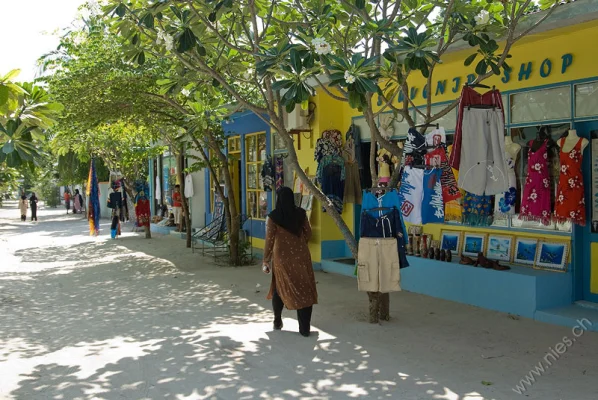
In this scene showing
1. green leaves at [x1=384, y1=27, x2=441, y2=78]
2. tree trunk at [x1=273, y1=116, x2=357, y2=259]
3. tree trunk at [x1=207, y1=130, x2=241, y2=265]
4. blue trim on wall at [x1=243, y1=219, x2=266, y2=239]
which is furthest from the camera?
blue trim on wall at [x1=243, y1=219, x2=266, y2=239]

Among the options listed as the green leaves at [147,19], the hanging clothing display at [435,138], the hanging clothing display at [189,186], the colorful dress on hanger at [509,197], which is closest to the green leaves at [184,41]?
the green leaves at [147,19]

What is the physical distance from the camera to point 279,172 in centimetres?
1185

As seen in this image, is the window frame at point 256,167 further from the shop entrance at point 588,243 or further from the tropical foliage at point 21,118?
the tropical foliage at point 21,118

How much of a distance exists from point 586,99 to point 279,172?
6.56 m

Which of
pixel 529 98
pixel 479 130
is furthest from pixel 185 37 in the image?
pixel 529 98

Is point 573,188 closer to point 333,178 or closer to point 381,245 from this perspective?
point 381,245

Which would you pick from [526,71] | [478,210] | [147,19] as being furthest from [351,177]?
[147,19]

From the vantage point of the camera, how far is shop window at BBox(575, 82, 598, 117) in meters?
6.36

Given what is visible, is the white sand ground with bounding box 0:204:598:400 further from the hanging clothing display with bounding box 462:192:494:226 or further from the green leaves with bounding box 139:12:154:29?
the green leaves with bounding box 139:12:154:29

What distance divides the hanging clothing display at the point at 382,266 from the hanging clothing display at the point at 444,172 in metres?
0.92

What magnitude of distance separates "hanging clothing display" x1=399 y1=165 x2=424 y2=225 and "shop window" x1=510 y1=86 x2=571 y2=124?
5.40 ft

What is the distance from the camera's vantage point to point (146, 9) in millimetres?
6176

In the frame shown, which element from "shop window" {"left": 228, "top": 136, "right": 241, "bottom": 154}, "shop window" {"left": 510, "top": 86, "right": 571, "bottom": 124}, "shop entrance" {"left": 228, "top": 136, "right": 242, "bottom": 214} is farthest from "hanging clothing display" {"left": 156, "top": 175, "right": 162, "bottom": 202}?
"shop window" {"left": 510, "top": 86, "right": 571, "bottom": 124}

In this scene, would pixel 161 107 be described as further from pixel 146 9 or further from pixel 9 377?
pixel 9 377
